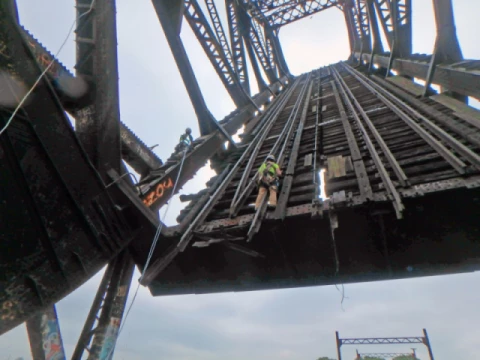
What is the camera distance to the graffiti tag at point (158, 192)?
4301 mm

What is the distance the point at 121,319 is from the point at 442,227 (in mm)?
4304

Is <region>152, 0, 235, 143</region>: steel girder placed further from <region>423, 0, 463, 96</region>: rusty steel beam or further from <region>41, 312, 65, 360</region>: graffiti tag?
<region>423, 0, 463, 96</region>: rusty steel beam

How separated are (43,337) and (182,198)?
2.90 m

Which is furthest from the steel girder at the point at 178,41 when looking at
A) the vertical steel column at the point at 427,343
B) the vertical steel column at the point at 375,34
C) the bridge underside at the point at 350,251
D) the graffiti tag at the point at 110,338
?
the vertical steel column at the point at 427,343

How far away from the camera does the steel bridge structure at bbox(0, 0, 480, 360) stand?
111 inches

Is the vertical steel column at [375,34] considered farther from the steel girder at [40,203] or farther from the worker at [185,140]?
the steel girder at [40,203]

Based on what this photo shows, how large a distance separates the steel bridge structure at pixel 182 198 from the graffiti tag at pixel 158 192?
2 centimetres

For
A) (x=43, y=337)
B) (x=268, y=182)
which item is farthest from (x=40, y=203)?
(x=268, y=182)

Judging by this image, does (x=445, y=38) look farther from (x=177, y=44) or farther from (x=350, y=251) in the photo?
(x=177, y=44)

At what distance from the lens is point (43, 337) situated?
10.4 ft

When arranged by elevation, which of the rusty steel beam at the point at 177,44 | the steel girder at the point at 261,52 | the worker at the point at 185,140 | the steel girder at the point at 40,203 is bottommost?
the steel girder at the point at 40,203

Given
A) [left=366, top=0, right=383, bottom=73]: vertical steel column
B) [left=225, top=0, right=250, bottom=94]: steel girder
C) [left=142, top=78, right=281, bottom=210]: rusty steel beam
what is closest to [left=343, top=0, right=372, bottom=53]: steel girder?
[left=366, top=0, right=383, bottom=73]: vertical steel column

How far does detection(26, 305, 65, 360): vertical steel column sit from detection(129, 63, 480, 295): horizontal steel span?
45.6 inches

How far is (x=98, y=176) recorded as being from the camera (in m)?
3.54
